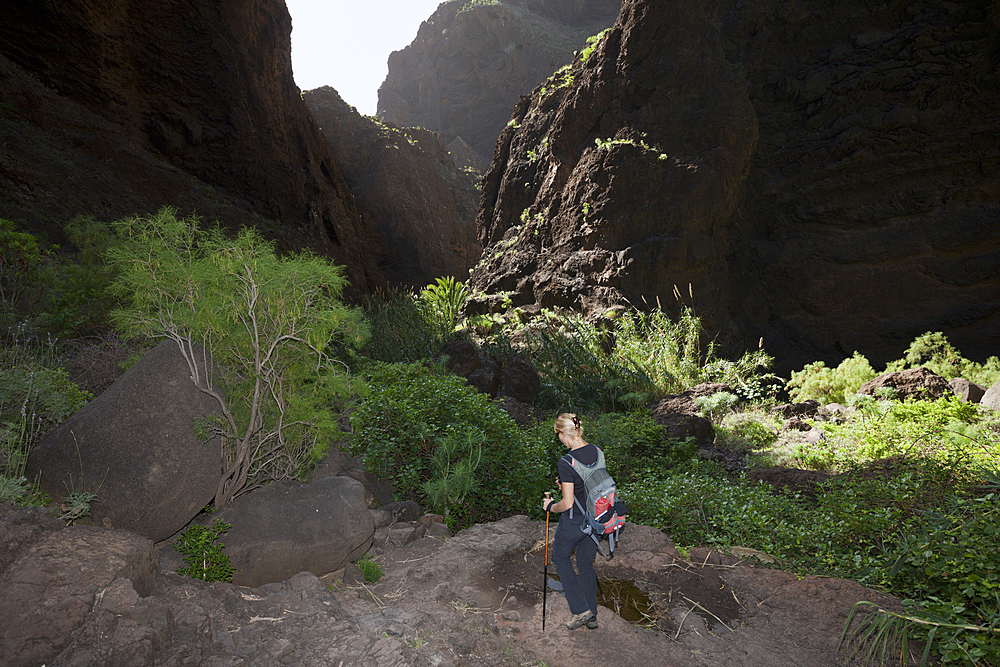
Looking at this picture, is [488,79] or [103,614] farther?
[488,79]

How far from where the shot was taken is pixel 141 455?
119 inches

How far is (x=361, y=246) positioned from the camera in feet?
75.1

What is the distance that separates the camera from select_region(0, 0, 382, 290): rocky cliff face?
12867mm

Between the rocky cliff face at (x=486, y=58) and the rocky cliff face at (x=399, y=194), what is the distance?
16414mm

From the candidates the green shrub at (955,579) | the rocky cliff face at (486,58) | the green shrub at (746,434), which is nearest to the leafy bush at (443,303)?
the green shrub at (746,434)

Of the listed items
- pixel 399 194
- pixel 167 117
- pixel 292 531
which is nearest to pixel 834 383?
pixel 292 531

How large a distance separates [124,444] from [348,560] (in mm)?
1610

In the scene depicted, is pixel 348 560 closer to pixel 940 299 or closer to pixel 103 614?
pixel 103 614

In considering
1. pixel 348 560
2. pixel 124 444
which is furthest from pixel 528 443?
pixel 124 444

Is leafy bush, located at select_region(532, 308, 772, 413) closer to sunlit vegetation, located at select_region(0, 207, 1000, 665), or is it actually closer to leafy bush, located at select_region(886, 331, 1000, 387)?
sunlit vegetation, located at select_region(0, 207, 1000, 665)

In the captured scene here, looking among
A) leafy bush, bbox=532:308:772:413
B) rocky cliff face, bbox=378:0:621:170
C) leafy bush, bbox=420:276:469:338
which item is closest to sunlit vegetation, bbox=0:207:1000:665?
leafy bush, bbox=532:308:772:413

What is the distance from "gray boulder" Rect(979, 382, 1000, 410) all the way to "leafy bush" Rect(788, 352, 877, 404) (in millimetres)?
1794

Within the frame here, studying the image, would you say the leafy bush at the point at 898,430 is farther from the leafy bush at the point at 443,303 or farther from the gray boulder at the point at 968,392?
the leafy bush at the point at 443,303

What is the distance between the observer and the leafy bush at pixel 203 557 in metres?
2.84
